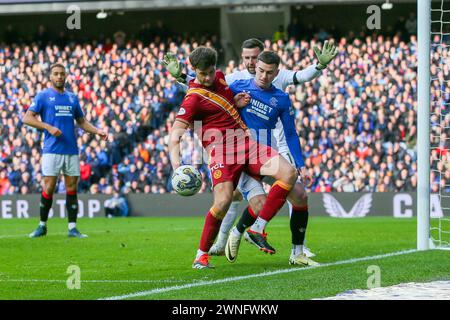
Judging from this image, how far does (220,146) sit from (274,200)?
78 cm

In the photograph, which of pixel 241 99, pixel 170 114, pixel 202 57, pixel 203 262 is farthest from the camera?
pixel 170 114

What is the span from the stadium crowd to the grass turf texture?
626 cm

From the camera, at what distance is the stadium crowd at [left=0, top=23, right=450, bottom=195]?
2245cm

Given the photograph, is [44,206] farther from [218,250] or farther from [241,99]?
[241,99]

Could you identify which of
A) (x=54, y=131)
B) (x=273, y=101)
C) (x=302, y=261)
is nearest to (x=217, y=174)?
(x=273, y=101)

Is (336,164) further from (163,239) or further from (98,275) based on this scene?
(98,275)

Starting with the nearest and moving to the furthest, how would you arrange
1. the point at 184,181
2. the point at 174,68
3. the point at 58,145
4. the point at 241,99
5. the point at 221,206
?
the point at 184,181 → the point at 221,206 → the point at 241,99 → the point at 174,68 → the point at 58,145

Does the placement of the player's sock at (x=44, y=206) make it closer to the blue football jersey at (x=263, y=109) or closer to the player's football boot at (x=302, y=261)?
the blue football jersey at (x=263, y=109)

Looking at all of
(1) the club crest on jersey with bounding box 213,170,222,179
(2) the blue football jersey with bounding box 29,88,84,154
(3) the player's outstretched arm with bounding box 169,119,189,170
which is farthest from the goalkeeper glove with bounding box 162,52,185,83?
(2) the blue football jersey with bounding box 29,88,84,154

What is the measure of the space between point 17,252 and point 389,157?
12.2 m

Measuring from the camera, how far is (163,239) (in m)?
13.7

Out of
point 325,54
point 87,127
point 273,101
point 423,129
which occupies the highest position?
point 325,54

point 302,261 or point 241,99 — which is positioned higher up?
point 241,99

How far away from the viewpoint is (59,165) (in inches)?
552
